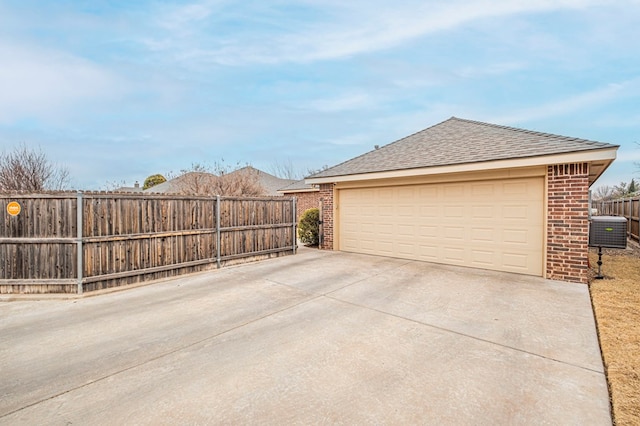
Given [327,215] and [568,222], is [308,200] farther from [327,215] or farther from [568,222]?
[568,222]

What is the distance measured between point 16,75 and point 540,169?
52.8 feet

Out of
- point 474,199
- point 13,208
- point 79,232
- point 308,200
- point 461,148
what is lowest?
point 79,232

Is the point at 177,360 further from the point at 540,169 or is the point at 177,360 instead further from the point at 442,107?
the point at 442,107

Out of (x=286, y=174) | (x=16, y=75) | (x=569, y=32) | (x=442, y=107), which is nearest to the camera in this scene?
(x=569, y=32)

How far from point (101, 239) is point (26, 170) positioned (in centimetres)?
954

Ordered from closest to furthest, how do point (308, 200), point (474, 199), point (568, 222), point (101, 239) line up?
point (101, 239)
point (568, 222)
point (474, 199)
point (308, 200)

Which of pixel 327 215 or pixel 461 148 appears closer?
pixel 461 148

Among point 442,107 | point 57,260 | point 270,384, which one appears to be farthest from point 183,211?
point 442,107

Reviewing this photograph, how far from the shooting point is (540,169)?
6.45 m

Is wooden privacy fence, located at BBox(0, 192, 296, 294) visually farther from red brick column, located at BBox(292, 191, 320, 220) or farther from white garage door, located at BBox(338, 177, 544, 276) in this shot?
red brick column, located at BBox(292, 191, 320, 220)

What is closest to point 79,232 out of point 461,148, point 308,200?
point 461,148

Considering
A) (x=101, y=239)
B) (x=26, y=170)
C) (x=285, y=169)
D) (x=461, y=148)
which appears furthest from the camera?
(x=285, y=169)

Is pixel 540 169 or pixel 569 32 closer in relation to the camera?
pixel 540 169

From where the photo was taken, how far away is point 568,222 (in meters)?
6.12
